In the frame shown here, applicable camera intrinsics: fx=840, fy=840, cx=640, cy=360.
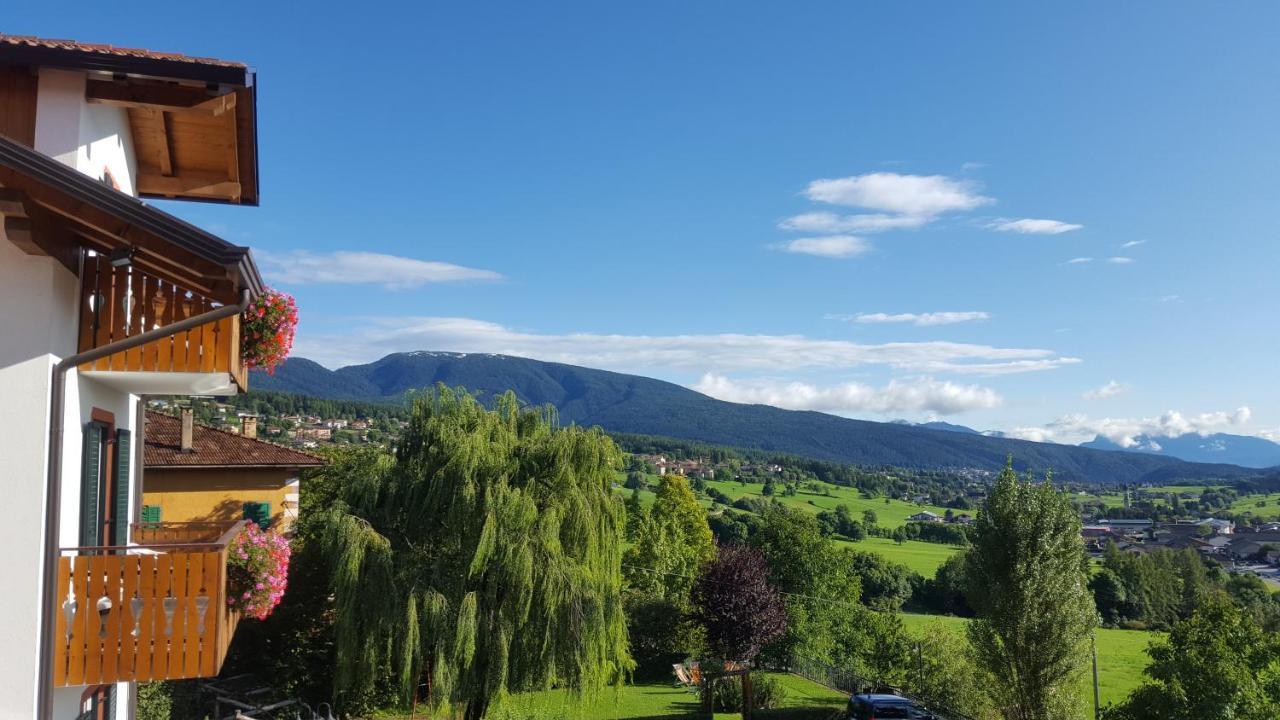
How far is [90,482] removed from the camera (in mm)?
6590

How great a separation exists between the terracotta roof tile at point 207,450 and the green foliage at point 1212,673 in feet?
65.7

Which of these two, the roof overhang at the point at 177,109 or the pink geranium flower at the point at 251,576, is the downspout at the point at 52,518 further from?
the roof overhang at the point at 177,109

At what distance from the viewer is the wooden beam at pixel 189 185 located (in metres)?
9.55

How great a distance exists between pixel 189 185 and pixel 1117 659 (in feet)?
170

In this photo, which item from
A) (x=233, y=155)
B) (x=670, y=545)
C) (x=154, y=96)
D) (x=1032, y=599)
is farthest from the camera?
(x=670, y=545)

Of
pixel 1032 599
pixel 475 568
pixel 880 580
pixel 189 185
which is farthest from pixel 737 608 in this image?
pixel 880 580

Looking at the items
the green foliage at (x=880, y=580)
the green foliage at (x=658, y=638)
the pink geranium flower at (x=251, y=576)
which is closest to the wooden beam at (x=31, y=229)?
the pink geranium flower at (x=251, y=576)

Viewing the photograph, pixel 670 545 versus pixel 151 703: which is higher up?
pixel 151 703

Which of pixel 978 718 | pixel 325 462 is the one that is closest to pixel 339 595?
pixel 325 462

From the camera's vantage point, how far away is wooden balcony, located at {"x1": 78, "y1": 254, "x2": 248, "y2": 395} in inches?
237

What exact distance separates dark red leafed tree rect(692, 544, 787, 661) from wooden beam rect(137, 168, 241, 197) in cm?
2129

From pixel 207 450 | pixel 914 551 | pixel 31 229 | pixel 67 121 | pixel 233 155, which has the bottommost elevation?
pixel 914 551

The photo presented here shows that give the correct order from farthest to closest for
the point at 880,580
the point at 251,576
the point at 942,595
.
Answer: the point at 942,595, the point at 880,580, the point at 251,576

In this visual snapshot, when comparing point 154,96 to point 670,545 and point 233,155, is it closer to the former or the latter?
point 233,155
